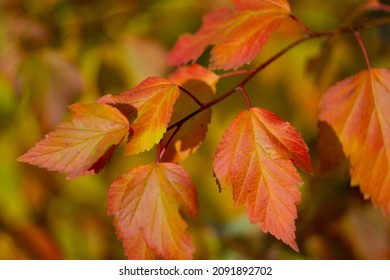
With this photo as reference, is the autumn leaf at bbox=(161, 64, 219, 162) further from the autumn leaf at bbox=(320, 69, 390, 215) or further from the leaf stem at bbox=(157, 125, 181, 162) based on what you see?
the autumn leaf at bbox=(320, 69, 390, 215)

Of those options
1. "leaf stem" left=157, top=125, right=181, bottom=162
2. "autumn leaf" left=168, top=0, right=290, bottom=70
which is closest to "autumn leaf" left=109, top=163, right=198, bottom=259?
"leaf stem" left=157, top=125, right=181, bottom=162

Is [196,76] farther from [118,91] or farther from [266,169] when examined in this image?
[118,91]

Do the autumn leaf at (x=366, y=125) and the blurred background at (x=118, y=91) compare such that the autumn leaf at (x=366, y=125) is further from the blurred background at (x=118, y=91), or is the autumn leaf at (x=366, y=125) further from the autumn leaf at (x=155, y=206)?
the blurred background at (x=118, y=91)

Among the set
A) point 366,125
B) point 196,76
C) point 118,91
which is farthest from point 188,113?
point 118,91

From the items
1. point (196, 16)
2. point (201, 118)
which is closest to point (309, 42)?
point (196, 16)

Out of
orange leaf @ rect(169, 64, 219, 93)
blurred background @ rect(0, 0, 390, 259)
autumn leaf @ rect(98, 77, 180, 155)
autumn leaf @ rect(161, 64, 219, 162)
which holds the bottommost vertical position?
blurred background @ rect(0, 0, 390, 259)

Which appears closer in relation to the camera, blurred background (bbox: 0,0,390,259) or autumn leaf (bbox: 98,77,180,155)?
autumn leaf (bbox: 98,77,180,155)

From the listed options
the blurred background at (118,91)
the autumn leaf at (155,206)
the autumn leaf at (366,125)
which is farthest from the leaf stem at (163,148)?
the blurred background at (118,91)

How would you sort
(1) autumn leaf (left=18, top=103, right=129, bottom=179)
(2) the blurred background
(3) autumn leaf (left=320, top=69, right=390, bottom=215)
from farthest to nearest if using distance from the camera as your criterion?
(2) the blurred background
(3) autumn leaf (left=320, top=69, right=390, bottom=215)
(1) autumn leaf (left=18, top=103, right=129, bottom=179)
